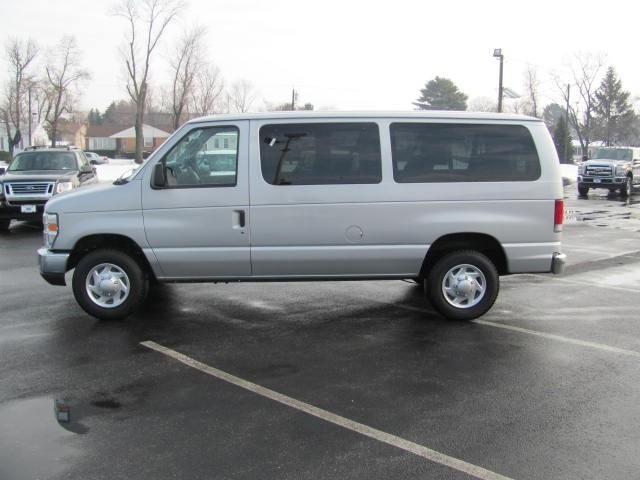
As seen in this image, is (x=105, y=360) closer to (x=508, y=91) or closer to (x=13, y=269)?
(x=13, y=269)

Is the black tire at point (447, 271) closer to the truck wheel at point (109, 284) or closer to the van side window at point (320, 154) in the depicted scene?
the van side window at point (320, 154)

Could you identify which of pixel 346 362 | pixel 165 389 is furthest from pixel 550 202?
pixel 165 389

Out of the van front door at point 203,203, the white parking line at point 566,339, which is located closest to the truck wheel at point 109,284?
the van front door at point 203,203

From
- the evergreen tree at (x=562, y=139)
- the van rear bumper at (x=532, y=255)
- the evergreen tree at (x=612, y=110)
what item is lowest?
the van rear bumper at (x=532, y=255)

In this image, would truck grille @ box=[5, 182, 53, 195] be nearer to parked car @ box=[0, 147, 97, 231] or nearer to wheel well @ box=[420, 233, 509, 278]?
parked car @ box=[0, 147, 97, 231]

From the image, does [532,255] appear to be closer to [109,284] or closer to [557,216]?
[557,216]

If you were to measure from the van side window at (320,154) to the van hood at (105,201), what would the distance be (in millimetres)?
1351

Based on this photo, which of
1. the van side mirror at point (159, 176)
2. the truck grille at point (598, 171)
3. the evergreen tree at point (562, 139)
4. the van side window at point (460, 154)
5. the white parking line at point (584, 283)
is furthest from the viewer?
the evergreen tree at point (562, 139)

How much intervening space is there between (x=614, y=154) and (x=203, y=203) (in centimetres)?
2536

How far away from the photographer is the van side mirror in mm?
6457

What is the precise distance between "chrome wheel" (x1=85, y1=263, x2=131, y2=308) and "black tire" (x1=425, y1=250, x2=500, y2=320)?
10.6ft

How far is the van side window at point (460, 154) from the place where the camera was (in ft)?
21.6

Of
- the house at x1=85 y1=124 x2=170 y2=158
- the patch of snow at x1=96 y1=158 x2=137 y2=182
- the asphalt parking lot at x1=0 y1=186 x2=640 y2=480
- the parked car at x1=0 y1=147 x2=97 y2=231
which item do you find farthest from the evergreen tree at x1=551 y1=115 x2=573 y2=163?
the house at x1=85 y1=124 x2=170 y2=158

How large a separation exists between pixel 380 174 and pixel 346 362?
203 centimetres
